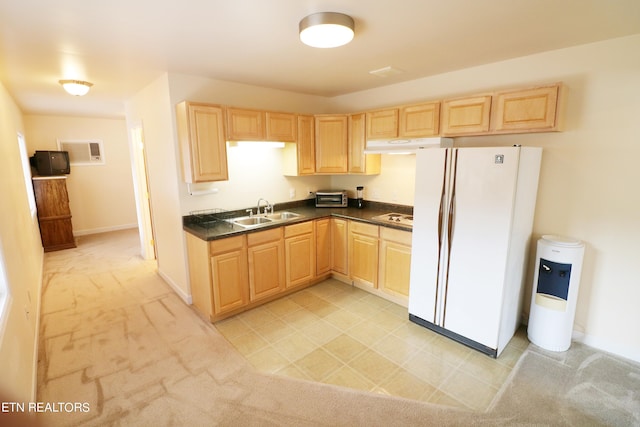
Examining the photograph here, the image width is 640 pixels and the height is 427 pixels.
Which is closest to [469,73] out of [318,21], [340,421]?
[318,21]

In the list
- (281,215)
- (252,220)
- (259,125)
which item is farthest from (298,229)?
(259,125)

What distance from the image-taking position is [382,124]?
3.52 m

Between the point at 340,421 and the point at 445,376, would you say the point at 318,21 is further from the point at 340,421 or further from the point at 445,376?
the point at 445,376

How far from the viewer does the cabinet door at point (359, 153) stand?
12.4 feet

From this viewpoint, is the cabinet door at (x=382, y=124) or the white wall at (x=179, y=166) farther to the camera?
Answer: the cabinet door at (x=382, y=124)

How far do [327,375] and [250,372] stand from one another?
0.62 metres

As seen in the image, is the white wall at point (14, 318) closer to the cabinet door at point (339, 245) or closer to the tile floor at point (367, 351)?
the tile floor at point (367, 351)

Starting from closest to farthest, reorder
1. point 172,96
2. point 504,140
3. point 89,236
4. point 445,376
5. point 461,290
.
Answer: point 445,376 → point 461,290 → point 504,140 → point 172,96 → point 89,236

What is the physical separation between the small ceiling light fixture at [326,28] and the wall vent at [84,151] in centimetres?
670

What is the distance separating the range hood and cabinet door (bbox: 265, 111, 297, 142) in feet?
3.21

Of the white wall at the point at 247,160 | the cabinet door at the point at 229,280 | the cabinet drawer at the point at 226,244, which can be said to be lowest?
the cabinet door at the point at 229,280

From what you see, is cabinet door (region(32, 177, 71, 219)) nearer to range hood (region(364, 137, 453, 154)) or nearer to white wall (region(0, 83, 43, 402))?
white wall (region(0, 83, 43, 402))

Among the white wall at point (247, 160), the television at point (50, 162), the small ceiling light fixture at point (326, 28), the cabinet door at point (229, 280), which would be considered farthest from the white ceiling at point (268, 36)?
the television at point (50, 162)

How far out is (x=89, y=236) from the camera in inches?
259
